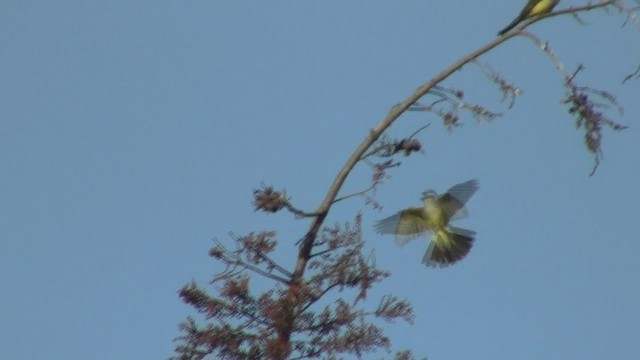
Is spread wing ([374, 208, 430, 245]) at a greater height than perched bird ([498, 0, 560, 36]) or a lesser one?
lesser

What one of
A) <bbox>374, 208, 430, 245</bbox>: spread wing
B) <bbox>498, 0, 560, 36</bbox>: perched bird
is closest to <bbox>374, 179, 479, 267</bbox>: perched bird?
<bbox>374, 208, 430, 245</bbox>: spread wing

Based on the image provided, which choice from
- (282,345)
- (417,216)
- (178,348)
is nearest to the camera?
(282,345)

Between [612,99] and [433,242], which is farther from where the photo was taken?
[433,242]

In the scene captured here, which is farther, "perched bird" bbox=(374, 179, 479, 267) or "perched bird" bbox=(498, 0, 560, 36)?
"perched bird" bbox=(374, 179, 479, 267)

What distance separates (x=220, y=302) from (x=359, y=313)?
42cm

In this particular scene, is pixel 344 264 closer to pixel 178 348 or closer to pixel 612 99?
pixel 178 348

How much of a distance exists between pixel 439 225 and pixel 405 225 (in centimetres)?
17

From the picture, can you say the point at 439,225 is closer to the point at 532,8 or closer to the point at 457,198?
the point at 457,198

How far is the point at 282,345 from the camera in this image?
2.93m

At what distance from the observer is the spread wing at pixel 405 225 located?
396cm

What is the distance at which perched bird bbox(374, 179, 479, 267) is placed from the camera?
4.01m

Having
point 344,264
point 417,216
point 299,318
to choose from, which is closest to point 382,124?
point 344,264

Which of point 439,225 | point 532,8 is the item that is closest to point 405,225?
point 439,225

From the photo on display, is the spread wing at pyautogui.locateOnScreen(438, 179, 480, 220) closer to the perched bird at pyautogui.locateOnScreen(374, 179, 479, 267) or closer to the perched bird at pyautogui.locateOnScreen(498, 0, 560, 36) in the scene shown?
the perched bird at pyautogui.locateOnScreen(374, 179, 479, 267)
